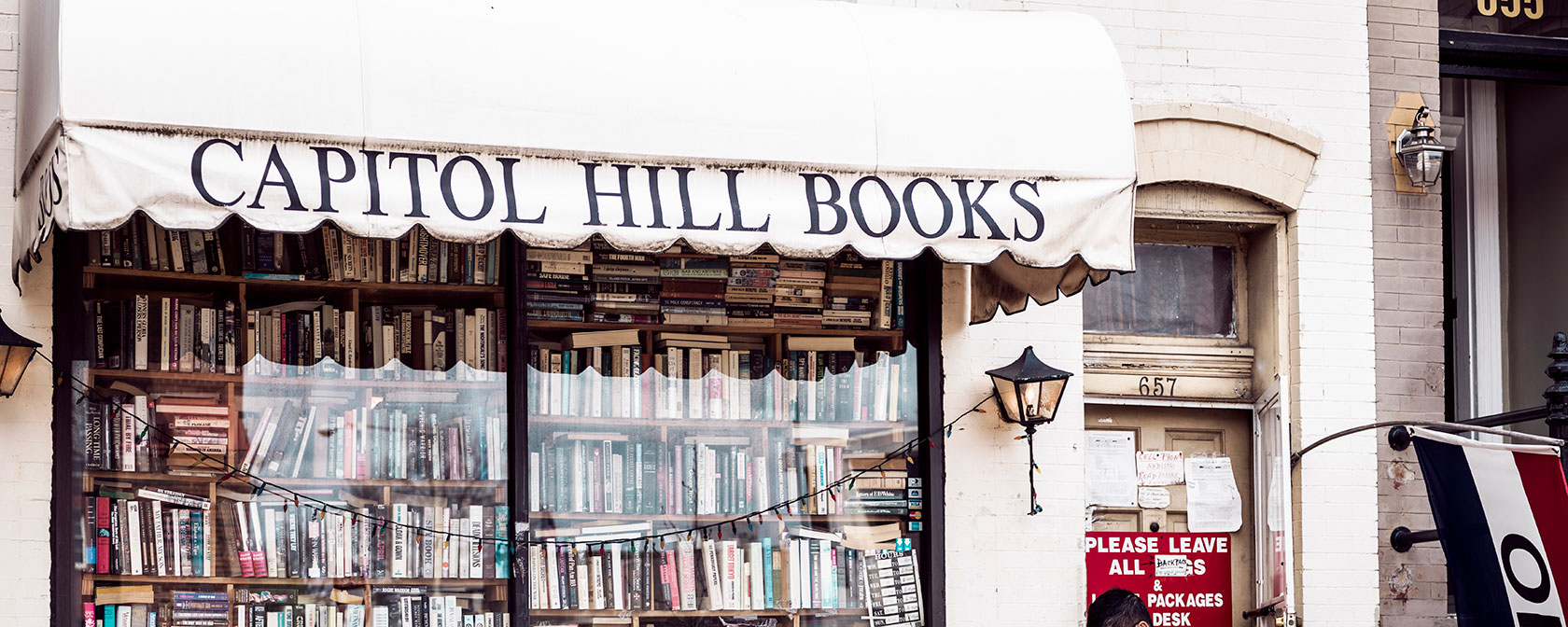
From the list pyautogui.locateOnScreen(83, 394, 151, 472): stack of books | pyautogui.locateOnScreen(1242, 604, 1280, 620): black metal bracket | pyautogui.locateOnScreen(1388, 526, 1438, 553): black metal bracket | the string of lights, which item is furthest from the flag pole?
pyautogui.locateOnScreen(83, 394, 151, 472): stack of books

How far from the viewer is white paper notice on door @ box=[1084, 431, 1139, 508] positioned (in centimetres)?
783

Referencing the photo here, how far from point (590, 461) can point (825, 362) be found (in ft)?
3.79

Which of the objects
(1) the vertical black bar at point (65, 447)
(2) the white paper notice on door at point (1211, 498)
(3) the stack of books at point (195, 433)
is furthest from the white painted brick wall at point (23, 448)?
(2) the white paper notice on door at point (1211, 498)

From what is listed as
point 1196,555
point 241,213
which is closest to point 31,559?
point 241,213

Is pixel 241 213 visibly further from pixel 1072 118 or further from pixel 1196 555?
pixel 1196 555

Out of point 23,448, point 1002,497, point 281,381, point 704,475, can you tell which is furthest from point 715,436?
point 23,448

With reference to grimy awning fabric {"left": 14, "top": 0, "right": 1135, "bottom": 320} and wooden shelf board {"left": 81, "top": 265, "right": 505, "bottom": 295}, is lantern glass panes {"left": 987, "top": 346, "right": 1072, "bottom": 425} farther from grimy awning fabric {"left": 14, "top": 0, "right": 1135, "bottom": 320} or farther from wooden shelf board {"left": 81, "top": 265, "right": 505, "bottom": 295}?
wooden shelf board {"left": 81, "top": 265, "right": 505, "bottom": 295}

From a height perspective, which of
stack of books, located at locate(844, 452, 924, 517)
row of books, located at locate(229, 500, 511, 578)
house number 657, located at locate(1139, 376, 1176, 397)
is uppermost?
house number 657, located at locate(1139, 376, 1176, 397)

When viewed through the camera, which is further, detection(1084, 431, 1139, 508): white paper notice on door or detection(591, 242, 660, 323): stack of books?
detection(1084, 431, 1139, 508): white paper notice on door

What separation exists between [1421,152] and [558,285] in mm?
4249

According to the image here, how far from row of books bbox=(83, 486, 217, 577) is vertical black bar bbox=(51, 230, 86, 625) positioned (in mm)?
79

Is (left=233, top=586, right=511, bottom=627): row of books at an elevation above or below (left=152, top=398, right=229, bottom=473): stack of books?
below

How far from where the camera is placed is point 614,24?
20.0ft

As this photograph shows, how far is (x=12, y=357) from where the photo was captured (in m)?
6.00
